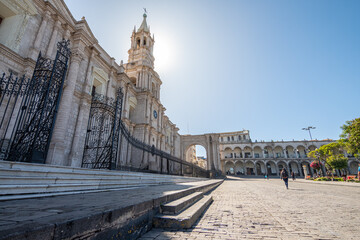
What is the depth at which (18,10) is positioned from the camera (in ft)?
27.8

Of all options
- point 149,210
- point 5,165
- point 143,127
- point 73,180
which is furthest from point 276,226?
point 143,127

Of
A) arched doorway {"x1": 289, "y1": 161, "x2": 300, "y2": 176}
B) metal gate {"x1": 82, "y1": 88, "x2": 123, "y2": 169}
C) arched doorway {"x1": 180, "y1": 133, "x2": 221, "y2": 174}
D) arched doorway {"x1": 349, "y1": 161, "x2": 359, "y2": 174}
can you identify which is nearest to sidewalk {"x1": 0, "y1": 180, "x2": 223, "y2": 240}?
metal gate {"x1": 82, "y1": 88, "x2": 123, "y2": 169}

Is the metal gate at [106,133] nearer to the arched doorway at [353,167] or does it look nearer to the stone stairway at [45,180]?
the stone stairway at [45,180]

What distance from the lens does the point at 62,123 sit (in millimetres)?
8602

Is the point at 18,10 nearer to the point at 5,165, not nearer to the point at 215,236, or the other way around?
the point at 5,165

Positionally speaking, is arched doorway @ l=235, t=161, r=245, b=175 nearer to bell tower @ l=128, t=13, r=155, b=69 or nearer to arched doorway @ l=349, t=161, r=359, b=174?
arched doorway @ l=349, t=161, r=359, b=174

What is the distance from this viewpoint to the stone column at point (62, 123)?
7.82 meters

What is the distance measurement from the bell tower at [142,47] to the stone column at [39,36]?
12.7 metres

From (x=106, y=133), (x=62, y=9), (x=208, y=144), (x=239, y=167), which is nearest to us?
(x=106, y=133)

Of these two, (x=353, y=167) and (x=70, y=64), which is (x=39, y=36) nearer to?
(x=70, y=64)

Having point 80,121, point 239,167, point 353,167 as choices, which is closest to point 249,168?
point 239,167

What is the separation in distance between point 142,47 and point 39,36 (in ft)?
52.6

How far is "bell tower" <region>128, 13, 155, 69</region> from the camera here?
909 inches

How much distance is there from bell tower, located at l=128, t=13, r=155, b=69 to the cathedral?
141 millimetres
